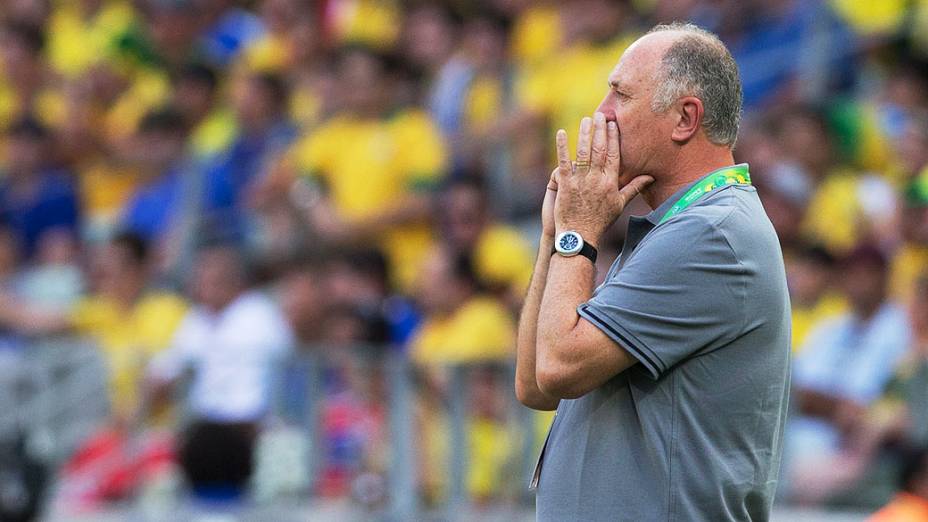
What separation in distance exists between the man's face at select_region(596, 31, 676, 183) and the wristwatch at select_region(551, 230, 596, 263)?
0.21 metres

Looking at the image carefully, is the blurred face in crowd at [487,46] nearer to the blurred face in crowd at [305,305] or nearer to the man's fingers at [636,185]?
the blurred face in crowd at [305,305]

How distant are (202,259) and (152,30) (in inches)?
173

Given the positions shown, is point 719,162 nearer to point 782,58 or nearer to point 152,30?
point 782,58

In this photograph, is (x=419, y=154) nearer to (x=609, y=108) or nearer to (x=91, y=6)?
(x=91, y=6)

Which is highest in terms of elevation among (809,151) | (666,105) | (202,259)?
(666,105)

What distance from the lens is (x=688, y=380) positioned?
3174 millimetres

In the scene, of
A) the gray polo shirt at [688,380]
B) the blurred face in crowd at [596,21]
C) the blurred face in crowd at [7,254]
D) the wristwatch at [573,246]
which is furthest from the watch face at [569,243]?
the blurred face in crowd at [7,254]

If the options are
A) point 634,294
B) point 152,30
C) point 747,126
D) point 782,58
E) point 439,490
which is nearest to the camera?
point 634,294

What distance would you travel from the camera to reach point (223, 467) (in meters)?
7.53

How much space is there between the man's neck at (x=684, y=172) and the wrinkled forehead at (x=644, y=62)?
195 mm

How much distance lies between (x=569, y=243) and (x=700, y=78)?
0.46 m

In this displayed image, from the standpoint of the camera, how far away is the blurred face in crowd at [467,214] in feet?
27.4

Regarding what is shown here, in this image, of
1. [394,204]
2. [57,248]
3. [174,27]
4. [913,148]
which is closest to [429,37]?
[394,204]

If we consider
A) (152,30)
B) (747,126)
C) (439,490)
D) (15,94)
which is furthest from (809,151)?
(15,94)
